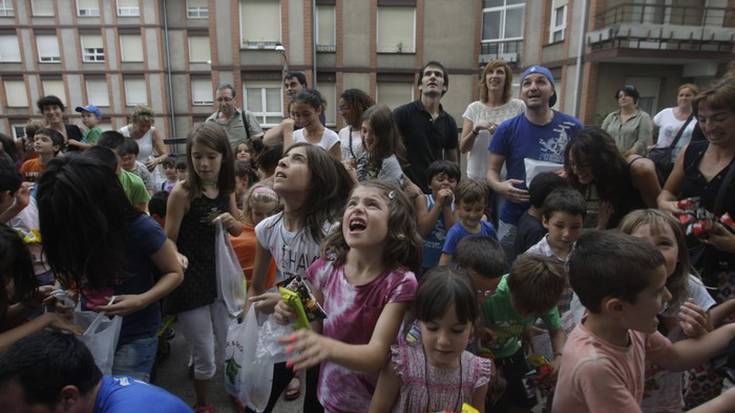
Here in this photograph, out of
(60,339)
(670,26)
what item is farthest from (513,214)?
(670,26)

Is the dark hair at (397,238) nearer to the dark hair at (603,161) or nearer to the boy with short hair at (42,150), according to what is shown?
the dark hair at (603,161)

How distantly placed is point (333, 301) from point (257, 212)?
4.88 feet

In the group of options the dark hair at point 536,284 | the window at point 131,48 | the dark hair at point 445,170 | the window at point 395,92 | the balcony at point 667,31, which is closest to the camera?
the dark hair at point 536,284

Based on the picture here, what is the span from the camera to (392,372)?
1.61 metres

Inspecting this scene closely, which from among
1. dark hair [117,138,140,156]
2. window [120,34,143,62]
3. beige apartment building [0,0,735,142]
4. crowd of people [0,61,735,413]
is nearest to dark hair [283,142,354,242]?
crowd of people [0,61,735,413]

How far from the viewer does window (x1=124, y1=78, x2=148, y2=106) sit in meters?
→ 28.3

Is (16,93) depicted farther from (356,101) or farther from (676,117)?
(676,117)

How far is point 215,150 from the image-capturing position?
109 inches

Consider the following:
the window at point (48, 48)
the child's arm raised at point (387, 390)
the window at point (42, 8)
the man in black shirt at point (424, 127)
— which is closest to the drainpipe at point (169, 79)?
the window at point (48, 48)

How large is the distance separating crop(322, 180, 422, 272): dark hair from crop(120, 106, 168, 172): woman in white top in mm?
4214

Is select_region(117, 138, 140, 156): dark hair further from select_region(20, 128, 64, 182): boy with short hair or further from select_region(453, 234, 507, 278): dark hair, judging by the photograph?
select_region(453, 234, 507, 278): dark hair

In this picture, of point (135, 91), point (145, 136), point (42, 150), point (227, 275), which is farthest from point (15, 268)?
point (135, 91)

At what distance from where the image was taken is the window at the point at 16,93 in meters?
28.3

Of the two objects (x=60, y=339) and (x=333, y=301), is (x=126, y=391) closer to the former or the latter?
(x=60, y=339)
